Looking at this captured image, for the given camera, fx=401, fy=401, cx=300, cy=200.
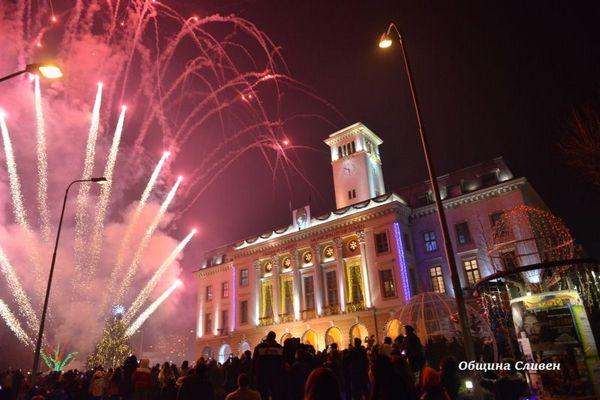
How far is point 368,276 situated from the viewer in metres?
34.7

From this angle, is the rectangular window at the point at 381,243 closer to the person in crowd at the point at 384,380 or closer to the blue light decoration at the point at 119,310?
the person in crowd at the point at 384,380

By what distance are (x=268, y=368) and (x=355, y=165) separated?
34886mm

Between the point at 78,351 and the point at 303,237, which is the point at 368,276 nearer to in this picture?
the point at 303,237

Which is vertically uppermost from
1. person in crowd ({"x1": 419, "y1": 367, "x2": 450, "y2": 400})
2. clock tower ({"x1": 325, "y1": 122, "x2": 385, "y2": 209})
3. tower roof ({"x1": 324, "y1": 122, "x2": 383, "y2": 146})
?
tower roof ({"x1": 324, "y1": 122, "x2": 383, "y2": 146})

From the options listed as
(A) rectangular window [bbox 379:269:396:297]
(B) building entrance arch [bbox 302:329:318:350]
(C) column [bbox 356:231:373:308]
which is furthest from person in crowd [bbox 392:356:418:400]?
(B) building entrance arch [bbox 302:329:318:350]

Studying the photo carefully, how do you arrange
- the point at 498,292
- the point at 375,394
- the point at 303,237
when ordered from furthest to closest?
the point at 303,237 < the point at 498,292 < the point at 375,394

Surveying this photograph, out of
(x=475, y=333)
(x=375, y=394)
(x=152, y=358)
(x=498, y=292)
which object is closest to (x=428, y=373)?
(x=375, y=394)

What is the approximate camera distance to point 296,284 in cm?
3934

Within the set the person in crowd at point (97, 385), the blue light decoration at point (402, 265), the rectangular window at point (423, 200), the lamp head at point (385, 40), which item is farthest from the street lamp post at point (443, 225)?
the rectangular window at point (423, 200)

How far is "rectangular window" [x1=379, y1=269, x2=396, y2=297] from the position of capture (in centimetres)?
3309

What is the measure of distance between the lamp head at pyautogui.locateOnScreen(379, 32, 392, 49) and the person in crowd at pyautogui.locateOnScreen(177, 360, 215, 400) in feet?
34.5

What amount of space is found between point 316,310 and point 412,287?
910cm

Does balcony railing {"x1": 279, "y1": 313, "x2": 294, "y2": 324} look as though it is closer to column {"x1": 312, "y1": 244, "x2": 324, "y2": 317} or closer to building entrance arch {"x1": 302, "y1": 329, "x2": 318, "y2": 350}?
building entrance arch {"x1": 302, "y1": 329, "x2": 318, "y2": 350}

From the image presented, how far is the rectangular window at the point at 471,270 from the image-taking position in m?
31.7
